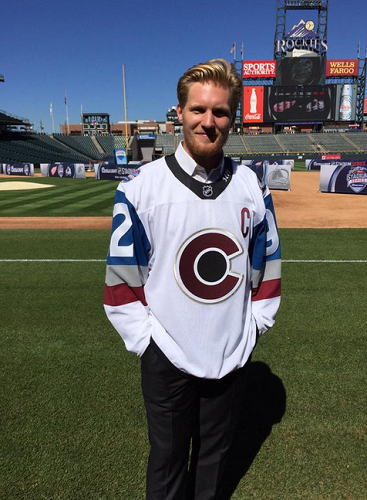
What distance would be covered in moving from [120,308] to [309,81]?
6485 centimetres

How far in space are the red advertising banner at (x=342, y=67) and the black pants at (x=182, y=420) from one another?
71529 mm

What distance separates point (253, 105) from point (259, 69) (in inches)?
293

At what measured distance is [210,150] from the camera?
61.1 inches

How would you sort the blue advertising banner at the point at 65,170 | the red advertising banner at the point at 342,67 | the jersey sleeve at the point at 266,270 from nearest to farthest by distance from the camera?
1. the jersey sleeve at the point at 266,270
2. the blue advertising banner at the point at 65,170
3. the red advertising banner at the point at 342,67

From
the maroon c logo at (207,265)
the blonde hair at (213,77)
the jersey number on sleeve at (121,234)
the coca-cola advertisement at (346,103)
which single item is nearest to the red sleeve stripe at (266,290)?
the maroon c logo at (207,265)

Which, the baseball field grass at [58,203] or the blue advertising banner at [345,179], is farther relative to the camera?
the blue advertising banner at [345,179]

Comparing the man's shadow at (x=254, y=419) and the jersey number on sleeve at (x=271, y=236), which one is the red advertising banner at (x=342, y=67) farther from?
the jersey number on sleeve at (x=271, y=236)

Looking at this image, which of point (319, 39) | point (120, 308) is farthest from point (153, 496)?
point (319, 39)

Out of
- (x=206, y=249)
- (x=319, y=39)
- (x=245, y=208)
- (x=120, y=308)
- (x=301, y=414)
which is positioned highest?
(x=319, y=39)

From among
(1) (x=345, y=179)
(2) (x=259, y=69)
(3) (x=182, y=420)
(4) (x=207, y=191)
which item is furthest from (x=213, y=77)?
(2) (x=259, y=69)

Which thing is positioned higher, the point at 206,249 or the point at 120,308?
the point at 206,249

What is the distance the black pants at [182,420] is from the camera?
65.8 inches

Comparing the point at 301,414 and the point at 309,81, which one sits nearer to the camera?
the point at 301,414

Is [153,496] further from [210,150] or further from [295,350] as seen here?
[295,350]
